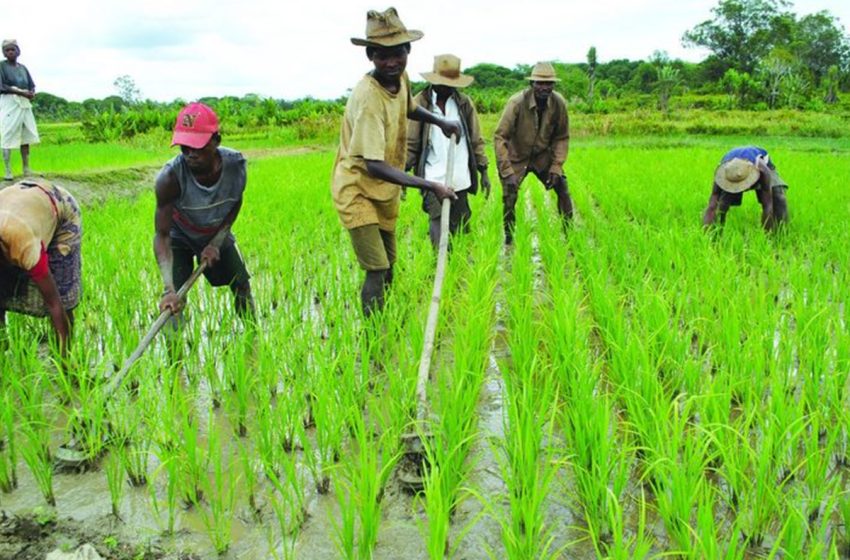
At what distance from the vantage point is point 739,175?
433 cm

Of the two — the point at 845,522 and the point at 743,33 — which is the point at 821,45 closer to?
the point at 743,33

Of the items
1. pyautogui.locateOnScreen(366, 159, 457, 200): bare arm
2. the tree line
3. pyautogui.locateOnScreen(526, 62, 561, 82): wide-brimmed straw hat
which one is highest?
the tree line

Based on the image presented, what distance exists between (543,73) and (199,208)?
2841 millimetres

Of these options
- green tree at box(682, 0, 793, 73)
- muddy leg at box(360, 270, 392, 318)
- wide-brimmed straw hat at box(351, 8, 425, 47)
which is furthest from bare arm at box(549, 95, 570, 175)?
green tree at box(682, 0, 793, 73)

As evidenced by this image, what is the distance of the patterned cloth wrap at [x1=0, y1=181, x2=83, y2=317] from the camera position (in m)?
2.64

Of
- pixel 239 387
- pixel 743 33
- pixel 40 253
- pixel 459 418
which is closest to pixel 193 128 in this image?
pixel 40 253

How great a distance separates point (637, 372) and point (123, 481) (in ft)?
5.67

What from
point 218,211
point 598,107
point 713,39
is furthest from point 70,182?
point 713,39

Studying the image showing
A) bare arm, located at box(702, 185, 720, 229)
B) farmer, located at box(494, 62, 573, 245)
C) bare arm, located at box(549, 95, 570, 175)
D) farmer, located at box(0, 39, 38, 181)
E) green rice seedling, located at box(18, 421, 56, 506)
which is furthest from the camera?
farmer, located at box(0, 39, 38, 181)

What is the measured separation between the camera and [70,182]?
7.32 meters

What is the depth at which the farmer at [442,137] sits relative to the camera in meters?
3.99

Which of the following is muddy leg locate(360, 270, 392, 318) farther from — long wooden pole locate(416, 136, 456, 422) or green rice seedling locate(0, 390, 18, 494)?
green rice seedling locate(0, 390, 18, 494)

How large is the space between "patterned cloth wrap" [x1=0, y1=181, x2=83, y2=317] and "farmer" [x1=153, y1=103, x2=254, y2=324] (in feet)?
1.15

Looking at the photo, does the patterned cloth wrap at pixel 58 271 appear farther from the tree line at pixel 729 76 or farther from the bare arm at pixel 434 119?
the tree line at pixel 729 76
